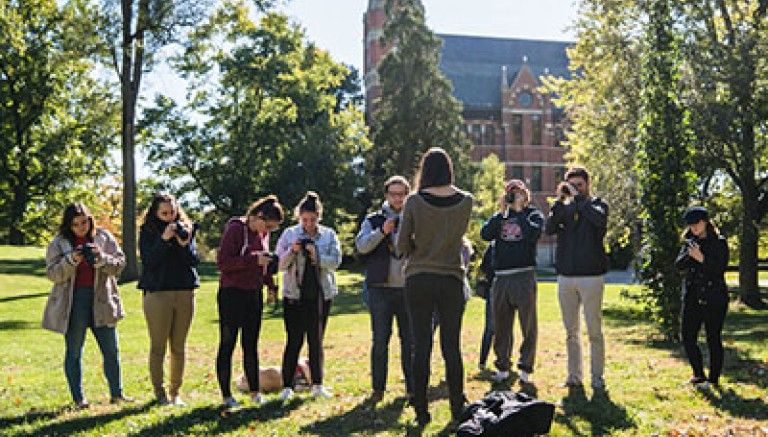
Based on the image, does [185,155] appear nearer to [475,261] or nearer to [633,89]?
[475,261]

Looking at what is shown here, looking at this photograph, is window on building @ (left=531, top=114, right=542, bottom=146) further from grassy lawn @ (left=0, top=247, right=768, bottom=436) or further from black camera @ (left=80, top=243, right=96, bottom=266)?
black camera @ (left=80, top=243, right=96, bottom=266)

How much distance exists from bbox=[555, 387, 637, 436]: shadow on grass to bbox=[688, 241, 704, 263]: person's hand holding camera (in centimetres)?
165

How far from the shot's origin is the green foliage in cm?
4003

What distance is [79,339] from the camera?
8.02m

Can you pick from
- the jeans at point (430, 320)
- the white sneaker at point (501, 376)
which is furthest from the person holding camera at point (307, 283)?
the white sneaker at point (501, 376)

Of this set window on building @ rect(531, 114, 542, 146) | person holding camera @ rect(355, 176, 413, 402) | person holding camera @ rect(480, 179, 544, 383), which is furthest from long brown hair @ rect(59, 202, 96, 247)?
window on building @ rect(531, 114, 542, 146)

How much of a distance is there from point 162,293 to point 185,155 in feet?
114

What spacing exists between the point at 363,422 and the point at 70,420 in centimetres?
267

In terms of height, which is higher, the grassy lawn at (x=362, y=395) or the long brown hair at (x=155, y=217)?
the long brown hair at (x=155, y=217)

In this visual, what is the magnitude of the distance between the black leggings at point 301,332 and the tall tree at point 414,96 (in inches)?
1115

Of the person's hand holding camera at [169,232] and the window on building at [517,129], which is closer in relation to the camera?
the person's hand holding camera at [169,232]

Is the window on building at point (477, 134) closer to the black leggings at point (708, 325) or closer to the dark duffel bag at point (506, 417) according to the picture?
the black leggings at point (708, 325)

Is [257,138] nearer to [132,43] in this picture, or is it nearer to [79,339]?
[132,43]

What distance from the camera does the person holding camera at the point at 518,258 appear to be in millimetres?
8883
